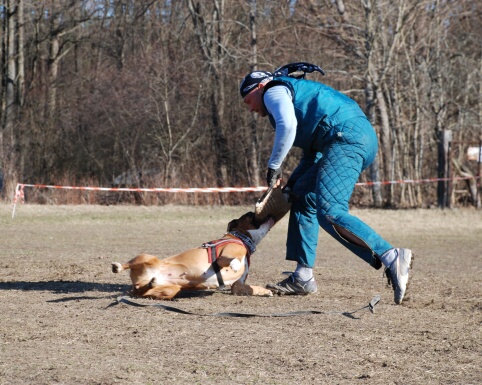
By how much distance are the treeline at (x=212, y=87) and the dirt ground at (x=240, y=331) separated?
41.5 feet

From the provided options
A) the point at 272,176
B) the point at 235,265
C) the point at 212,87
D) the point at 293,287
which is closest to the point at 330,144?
the point at 272,176

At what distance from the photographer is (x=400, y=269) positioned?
17.2ft

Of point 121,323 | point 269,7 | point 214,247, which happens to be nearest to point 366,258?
point 214,247

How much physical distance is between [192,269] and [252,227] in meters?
0.68

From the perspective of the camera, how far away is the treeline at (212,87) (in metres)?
21.3

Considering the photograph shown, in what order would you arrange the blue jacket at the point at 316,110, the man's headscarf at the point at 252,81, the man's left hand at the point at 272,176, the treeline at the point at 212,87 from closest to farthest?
1. the blue jacket at the point at 316,110
2. the man's headscarf at the point at 252,81
3. the man's left hand at the point at 272,176
4. the treeline at the point at 212,87

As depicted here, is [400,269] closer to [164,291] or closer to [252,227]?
[252,227]

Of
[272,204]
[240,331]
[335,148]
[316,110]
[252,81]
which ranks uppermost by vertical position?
[252,81]

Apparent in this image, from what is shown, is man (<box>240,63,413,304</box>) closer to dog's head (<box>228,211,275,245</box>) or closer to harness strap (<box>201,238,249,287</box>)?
dog's head (<box>228,211,275,245</box>)

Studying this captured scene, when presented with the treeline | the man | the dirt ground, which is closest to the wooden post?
the treeline

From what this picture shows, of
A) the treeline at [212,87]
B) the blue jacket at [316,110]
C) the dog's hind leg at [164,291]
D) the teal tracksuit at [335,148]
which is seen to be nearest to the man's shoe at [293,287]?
the teal tracksuit at [335,148]

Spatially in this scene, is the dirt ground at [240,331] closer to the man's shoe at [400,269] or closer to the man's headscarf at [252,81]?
the man's shoe at [400,269]

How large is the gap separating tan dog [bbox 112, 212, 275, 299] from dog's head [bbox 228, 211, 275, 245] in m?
0.10

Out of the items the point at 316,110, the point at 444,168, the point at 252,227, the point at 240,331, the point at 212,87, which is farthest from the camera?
the point at 212,87
